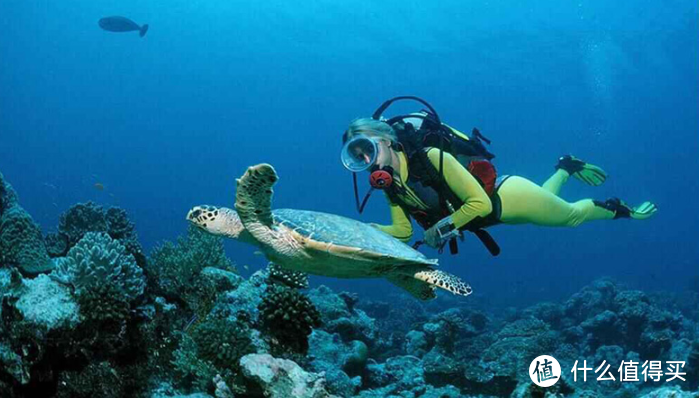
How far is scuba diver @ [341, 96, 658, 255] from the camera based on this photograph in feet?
13.4

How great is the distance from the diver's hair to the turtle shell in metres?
0.87

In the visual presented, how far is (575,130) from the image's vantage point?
7150 centimetres

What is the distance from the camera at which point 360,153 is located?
415 cm

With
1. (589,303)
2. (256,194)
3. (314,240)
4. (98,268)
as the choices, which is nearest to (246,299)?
(98,268)

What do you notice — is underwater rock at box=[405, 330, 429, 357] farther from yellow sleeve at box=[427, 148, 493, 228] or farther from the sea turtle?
yellow sleeve at box=[427, 148, 493, 228]

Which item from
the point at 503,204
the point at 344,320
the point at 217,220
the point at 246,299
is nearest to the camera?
the point at 217,220

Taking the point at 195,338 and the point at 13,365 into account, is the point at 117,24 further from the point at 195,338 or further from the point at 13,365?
the point at 13,365

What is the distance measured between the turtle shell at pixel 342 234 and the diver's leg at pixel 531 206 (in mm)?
1417

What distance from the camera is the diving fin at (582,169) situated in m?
6.60

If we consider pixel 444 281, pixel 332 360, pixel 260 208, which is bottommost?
pixel 332 360

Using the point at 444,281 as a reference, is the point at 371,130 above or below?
above

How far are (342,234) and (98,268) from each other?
214 centimetres

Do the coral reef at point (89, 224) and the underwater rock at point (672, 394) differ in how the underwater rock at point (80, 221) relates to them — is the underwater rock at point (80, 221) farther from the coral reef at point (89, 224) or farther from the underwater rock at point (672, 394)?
the underwater rock at point (672, 394)

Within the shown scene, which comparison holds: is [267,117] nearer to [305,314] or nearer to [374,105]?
[374,105]
